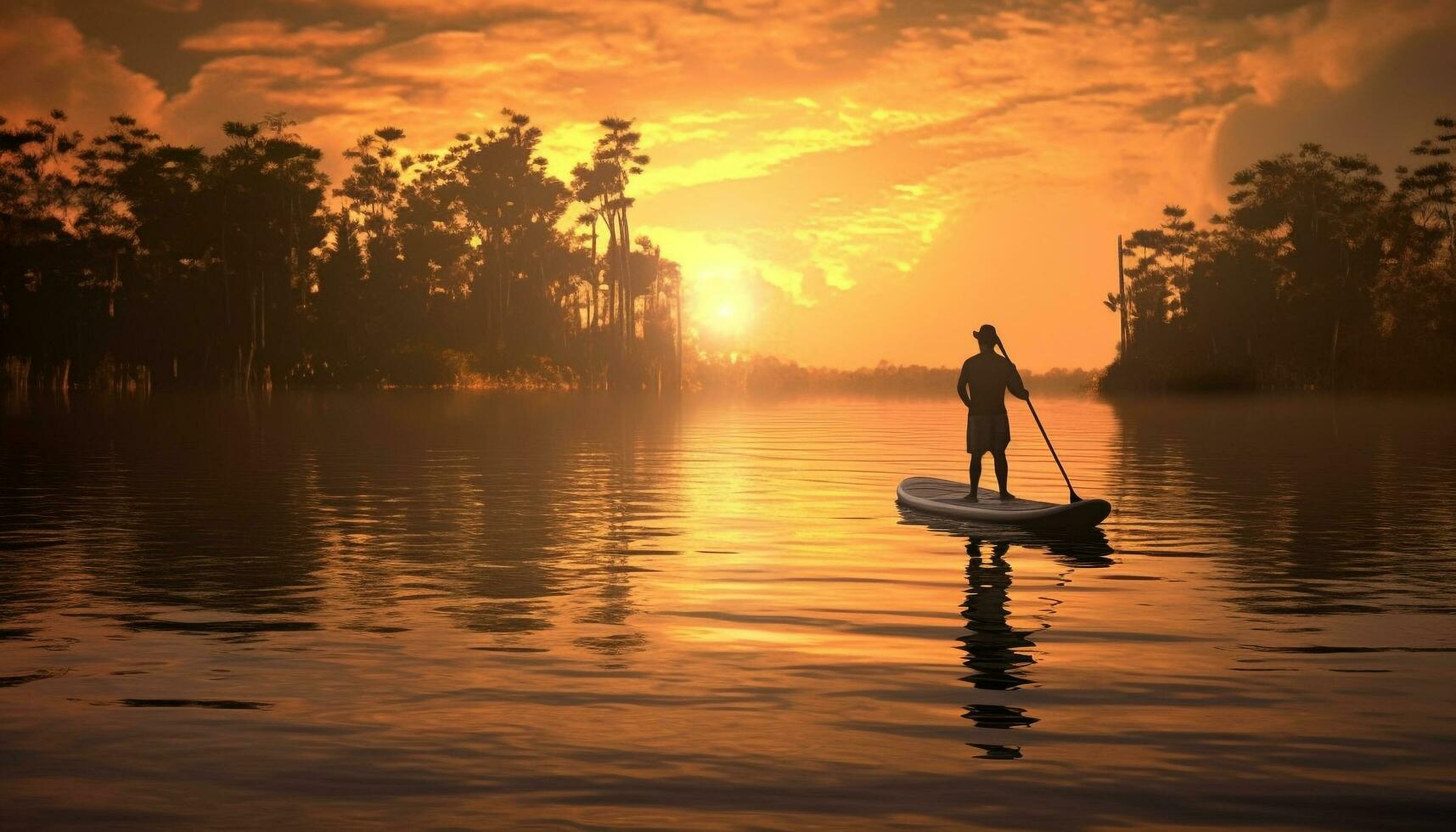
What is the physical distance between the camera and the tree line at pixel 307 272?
9150 centimetres

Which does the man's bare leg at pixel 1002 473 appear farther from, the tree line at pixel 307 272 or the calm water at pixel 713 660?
the tree line at pixel 307 272

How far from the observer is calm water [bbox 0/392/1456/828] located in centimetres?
715

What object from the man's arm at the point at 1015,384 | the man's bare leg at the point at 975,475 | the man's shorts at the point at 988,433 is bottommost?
the man's bare leg at the point at 975,475

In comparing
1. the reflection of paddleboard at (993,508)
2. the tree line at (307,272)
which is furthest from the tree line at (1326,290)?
the reflection of paddleboard at (993,508)

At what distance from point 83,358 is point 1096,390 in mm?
73409

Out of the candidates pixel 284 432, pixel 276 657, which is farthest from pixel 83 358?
pixel 276 657

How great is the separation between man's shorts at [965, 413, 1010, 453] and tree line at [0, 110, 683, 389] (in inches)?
3055

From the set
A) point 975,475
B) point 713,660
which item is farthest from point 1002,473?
point 713,660

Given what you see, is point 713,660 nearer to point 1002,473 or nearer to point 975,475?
point 1002,473

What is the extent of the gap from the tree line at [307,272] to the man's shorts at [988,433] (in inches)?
3055

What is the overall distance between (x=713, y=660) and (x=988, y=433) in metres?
11.2

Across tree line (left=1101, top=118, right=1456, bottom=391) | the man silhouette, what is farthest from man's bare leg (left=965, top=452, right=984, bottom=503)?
tree line (left=1101, top=118, right=1456, bottom=391)

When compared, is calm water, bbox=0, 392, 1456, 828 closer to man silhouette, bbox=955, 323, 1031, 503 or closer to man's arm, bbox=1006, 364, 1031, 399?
man silhouette, bbox=955, 323, 1031, 503

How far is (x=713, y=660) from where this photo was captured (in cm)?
1058
